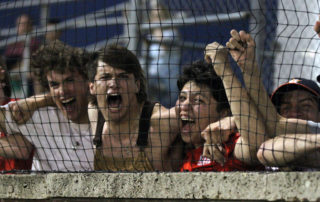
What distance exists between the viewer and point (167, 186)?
3215 millimetres

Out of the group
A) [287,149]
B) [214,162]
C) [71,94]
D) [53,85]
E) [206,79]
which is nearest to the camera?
[287,149]

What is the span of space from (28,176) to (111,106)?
2.33 feet

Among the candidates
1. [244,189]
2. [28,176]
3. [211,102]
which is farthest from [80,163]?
[244,189]

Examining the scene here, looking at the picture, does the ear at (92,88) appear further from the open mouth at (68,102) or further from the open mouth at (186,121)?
the open mouth at (186,121)

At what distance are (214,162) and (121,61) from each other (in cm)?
87

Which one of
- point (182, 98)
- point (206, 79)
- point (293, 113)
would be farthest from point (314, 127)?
point (182, 98)

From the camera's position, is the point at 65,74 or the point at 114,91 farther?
the point at 65,74

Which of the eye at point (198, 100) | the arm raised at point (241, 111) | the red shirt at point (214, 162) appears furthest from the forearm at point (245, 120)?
the eye at point (198, 100)

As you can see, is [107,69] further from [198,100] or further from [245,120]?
[245,120]

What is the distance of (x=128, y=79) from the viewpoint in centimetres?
385

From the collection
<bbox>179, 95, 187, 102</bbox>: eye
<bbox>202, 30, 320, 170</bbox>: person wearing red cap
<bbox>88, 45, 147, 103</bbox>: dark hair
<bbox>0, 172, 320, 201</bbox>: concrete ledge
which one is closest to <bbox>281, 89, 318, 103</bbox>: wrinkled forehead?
<bbox>202, 30, 320, 170</bbox>: person wearing red cap

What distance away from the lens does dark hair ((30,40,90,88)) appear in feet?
13.5

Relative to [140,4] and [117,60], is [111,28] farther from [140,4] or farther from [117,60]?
[140,4]

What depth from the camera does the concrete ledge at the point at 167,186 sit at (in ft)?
9.77
